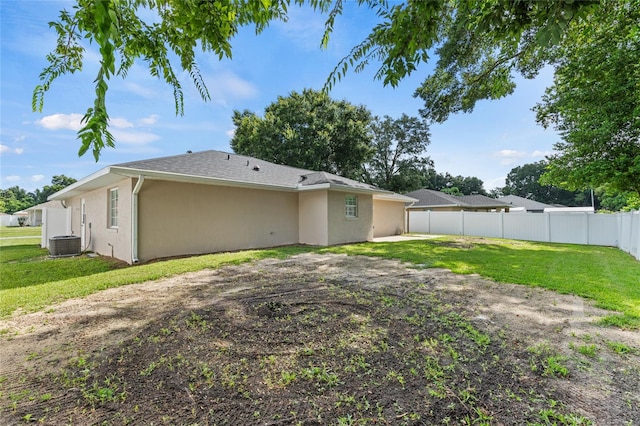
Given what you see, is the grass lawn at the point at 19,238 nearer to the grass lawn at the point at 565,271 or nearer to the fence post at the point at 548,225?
the grass lawn at the point at 565,271

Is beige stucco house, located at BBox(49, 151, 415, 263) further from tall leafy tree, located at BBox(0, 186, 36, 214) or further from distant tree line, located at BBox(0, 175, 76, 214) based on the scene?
tall leafy tree, located at BBox(0, 186, 36, 214)

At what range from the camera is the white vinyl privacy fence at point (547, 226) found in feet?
34.1

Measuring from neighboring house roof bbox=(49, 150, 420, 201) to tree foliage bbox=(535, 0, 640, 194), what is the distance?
8454 mm

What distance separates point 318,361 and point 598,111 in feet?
47.8

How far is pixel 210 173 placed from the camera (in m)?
9.15

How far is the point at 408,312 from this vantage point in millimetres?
3811

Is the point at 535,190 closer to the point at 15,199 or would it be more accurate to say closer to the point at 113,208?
the point at 113,208

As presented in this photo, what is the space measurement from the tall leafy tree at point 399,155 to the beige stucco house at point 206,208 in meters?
13.6

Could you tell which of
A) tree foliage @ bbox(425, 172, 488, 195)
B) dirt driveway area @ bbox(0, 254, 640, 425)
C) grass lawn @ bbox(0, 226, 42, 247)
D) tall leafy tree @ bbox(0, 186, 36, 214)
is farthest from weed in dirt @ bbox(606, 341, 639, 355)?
tall leafy tree @ bbox(0, 186, 36, 214)

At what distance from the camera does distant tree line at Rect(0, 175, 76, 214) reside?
160ft

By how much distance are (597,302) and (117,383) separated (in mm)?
6240

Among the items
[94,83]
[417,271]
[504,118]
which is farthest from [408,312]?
[504,118]

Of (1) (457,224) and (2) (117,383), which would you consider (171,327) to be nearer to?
(2) (117,383)

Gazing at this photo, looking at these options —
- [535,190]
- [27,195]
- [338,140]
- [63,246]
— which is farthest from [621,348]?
[27,195]
